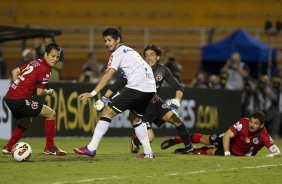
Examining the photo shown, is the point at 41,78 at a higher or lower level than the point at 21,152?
higher

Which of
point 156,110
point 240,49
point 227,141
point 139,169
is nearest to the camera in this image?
point 139,169

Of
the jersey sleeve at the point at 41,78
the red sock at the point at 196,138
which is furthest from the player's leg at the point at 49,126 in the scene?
the red sock at the point at 196,138

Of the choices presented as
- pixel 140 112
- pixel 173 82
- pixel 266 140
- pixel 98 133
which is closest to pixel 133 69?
pixel 140 112

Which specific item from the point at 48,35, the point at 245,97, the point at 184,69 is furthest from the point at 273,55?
the point at 48,35

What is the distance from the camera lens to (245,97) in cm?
2631

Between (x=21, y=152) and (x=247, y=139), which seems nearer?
(x=21, y=152)

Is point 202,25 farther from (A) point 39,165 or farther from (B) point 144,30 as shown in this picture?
(A) point 39,165

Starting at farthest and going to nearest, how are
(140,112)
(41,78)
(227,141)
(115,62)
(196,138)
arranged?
(196,138), (227,141), (41,78), (140,112), (115,62)

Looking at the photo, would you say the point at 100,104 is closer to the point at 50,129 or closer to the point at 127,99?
the point at 127,99

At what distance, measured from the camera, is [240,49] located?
1102 inches

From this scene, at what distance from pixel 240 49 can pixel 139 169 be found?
51.8 ft

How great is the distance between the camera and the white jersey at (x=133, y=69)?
1388 centimetres

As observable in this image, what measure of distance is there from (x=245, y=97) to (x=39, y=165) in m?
14.0

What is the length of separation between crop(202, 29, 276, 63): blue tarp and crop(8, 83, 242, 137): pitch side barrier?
2.18 metres
